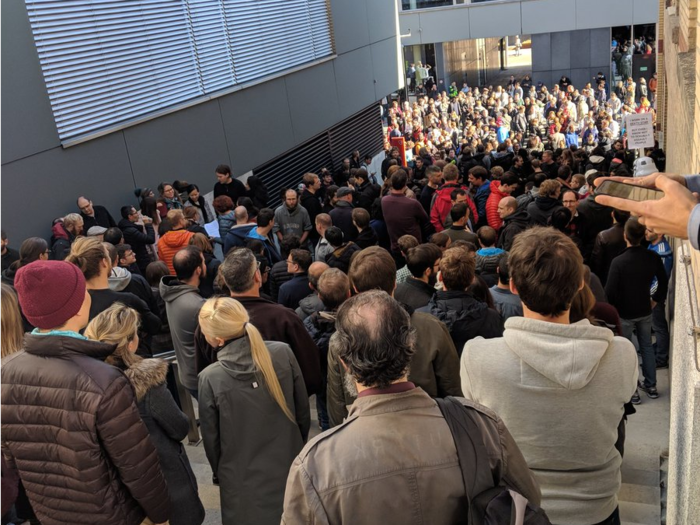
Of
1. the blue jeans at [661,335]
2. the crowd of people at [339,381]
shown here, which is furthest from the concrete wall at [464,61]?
the crowd of people at [339,381]

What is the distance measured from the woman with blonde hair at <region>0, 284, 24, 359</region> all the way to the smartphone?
2.90m

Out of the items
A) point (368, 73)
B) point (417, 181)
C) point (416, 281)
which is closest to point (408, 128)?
point (368, 73)

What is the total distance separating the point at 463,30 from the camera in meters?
27.3

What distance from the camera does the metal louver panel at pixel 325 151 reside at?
14.8 m

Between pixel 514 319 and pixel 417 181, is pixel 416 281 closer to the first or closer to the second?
pixel 514 319

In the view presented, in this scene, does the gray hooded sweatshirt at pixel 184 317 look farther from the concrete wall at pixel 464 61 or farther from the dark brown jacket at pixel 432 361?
the concrete wall at pixel 464 61

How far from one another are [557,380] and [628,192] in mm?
726

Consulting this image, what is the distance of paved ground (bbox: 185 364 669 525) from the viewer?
4.13 metres

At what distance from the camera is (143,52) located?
10.7 metres

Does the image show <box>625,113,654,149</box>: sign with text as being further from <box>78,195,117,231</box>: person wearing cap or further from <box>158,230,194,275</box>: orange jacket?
<box>78,195,117,231</box>: person wearing cap

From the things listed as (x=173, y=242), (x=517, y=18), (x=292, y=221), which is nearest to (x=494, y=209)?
(x=292, y=221)

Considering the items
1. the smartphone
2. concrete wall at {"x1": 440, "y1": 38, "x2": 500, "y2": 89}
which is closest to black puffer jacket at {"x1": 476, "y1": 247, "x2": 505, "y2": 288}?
the smartphone

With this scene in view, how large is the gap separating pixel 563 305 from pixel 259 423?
189cm

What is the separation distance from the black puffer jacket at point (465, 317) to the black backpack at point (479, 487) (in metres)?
2.08
